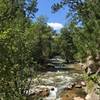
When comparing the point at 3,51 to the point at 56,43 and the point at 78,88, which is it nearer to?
the point at 78,88

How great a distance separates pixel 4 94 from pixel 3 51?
4.35ft

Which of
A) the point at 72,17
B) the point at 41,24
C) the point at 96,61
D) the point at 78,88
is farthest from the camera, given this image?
the point at 41,24

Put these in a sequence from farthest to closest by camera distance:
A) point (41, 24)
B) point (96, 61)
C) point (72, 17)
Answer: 1. point (41, 24)
2. point (96, 61)
3. point (72, 17)

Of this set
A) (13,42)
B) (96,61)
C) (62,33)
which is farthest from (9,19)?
(62,33)

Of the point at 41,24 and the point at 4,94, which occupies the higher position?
the point at 41,24

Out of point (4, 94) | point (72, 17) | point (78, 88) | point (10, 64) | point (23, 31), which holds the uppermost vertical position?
point (72, 17)

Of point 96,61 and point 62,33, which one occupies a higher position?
point 62,33

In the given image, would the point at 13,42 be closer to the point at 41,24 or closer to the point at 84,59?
the point at 84,59

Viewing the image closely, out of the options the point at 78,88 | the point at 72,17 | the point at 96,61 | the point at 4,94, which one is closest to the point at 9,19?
the point at 4,94

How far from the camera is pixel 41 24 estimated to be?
3027 inches

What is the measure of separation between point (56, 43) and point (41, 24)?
739 inches

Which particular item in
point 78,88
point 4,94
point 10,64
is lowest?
point 78,88

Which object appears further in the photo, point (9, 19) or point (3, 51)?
point (9, 19)

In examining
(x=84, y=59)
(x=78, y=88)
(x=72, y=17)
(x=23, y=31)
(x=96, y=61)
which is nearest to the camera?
(x=23, y=31)
